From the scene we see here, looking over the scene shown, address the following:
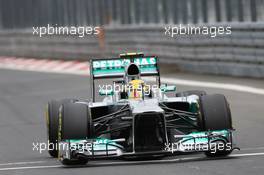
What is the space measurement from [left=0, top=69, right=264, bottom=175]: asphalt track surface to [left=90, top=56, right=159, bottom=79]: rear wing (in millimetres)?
1341

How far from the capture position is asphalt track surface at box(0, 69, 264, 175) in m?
11.1

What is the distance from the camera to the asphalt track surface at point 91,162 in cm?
1112

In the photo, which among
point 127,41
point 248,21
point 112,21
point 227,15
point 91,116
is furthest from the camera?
point 112,21

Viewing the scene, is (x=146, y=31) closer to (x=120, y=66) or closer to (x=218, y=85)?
(x=218, y=85)

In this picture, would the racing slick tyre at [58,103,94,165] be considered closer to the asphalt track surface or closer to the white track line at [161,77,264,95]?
the asphalt track surface

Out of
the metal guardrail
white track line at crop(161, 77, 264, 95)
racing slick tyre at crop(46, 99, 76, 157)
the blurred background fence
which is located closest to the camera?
racing slick tyre at crop(46, 99, 76, 157)

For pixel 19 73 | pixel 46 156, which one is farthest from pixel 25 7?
pixel 46 156

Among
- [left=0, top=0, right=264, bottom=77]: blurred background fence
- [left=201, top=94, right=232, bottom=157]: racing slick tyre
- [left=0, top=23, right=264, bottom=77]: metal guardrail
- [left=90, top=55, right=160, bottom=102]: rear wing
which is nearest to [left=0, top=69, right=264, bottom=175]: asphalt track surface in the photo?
[left=201, top=94, right=232, bottom=157]: racing slick tyre

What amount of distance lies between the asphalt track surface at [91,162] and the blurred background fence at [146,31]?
0.72 metres

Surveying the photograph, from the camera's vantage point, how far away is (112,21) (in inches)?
1444

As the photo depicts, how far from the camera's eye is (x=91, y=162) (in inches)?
485

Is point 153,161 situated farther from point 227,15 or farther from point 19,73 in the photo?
point 19,73

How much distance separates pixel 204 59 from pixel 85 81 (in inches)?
121

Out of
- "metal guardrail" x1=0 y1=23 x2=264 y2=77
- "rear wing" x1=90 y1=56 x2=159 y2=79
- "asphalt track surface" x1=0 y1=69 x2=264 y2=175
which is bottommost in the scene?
"asphalt track surface" x1=0 y1=69 x2=264 y2=175
